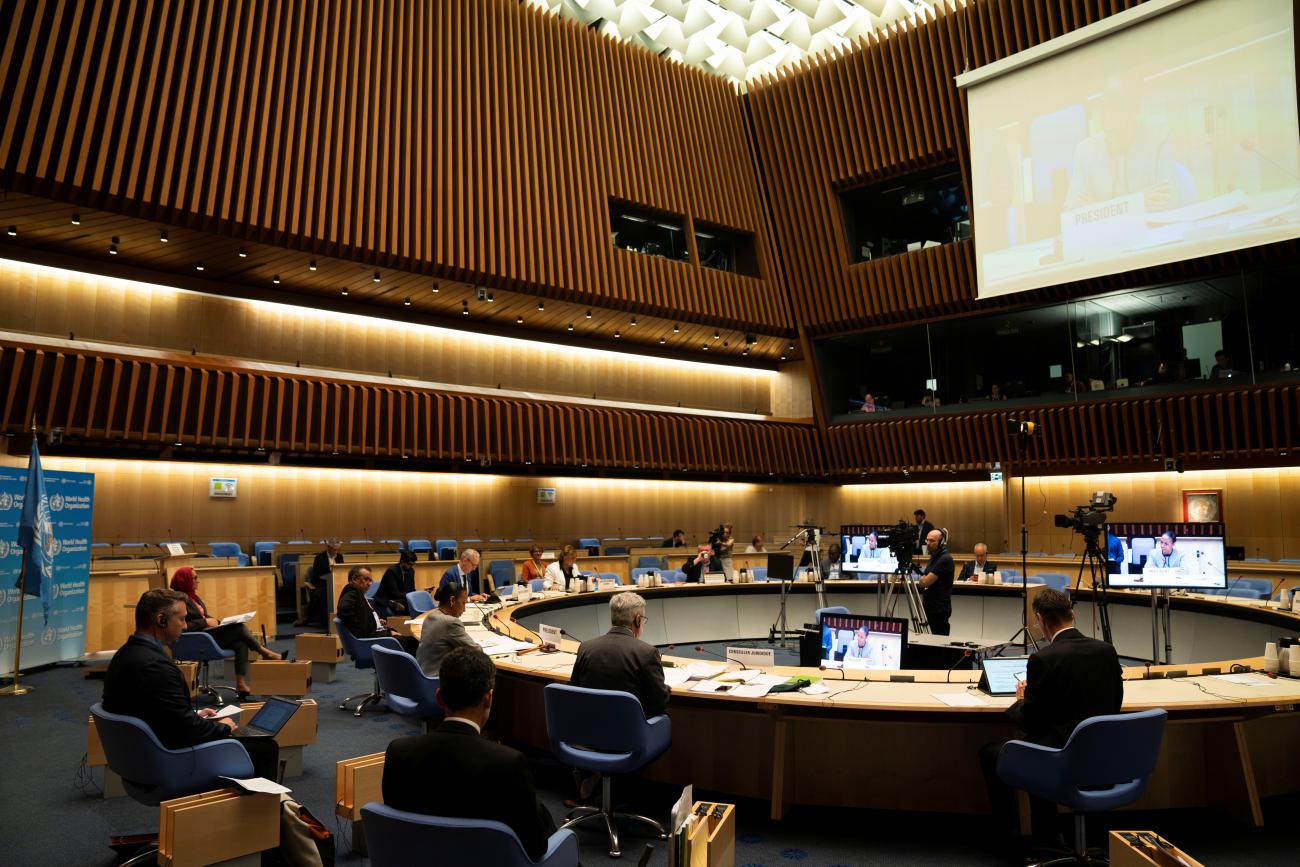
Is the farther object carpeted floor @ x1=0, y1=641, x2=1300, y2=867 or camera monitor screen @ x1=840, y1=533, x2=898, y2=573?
camera monitor screen @ x1=840, y1=533, x2=898, y2=573

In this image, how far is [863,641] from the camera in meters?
4.96

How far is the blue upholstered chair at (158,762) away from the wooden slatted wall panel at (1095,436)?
10.4 meters

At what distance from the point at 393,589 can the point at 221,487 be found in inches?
224

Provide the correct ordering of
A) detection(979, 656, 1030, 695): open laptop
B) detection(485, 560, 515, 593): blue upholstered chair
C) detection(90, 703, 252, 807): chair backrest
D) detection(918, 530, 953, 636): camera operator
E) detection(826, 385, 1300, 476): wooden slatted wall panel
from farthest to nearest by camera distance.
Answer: detection(826, 385, 1300, 476): wooden slatted wall panel → detection(485, 560, 515, 593): blue upholstered chair → detection(918, 530, 953, 636): camera operator → detection(979, 656, 1030, 695): open laptop → detection(90, 703, 252, 807): chair backrest

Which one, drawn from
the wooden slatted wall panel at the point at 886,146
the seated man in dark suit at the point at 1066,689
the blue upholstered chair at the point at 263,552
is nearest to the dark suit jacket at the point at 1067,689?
the seated man in dark suit at the point at 1066,689

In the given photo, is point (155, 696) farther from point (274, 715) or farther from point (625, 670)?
point (625, 670)

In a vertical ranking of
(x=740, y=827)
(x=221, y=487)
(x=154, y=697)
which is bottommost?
(x=740, y=827)

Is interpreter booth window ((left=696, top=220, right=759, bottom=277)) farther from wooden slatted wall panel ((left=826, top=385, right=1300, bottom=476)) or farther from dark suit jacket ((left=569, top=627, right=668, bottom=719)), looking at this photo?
dark suit jacket ((left=569, top=627, right=668, bottom=719))

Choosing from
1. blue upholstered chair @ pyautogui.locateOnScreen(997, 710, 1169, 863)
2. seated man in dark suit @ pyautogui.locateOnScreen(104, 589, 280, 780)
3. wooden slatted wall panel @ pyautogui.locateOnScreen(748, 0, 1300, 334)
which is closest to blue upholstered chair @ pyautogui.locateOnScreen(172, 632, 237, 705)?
seated man in dark suit @ pyautogui.locateOnScreen(104, 589, 280, 780)

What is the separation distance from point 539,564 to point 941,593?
5093 millimetres

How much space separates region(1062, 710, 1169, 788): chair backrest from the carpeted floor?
0.73 meters

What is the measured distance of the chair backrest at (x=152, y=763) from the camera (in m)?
3.34

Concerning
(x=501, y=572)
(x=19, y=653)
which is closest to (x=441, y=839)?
(x=19, y=653)

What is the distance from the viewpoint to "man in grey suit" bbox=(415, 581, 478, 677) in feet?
16.2
